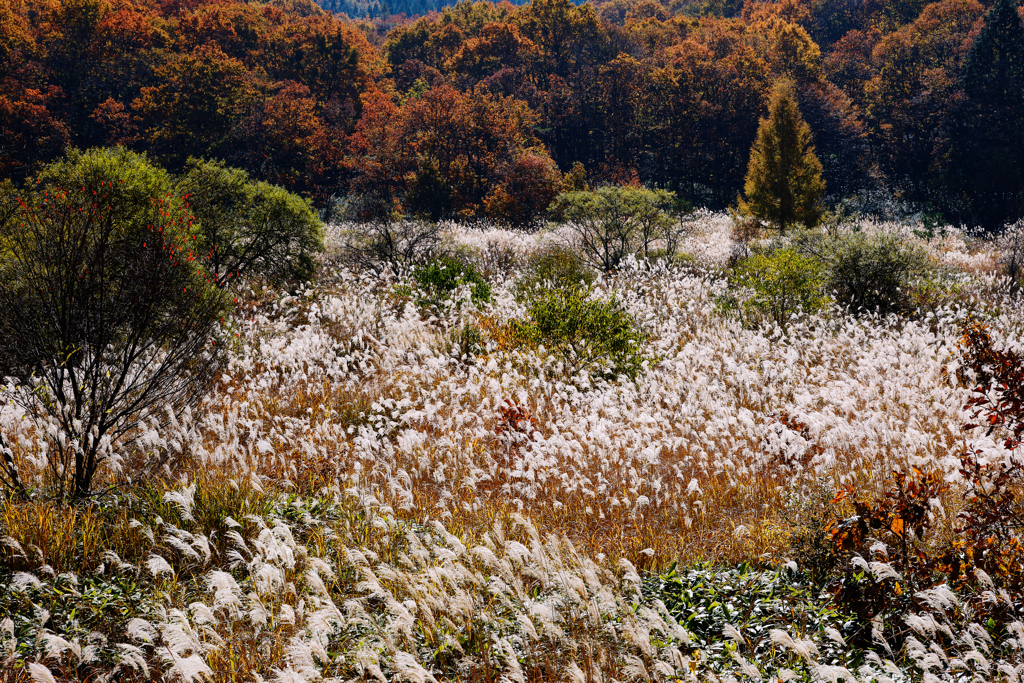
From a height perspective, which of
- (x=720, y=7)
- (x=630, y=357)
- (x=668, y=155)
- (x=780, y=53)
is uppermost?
(x=720, y=7)

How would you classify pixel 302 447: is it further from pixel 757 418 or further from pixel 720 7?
pixel 720 7

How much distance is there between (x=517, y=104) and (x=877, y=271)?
30358 millimetres

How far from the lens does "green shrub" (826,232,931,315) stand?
11.0 m

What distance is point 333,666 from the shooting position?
109 inches

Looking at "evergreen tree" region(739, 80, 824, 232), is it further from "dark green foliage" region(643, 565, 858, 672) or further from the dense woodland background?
"dark green foliage" region(643, 565, 858, 672)

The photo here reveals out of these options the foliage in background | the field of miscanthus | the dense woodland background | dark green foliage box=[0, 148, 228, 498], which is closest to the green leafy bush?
the foliage in background

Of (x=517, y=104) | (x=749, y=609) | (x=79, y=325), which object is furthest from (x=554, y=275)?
(x=517, y=104)

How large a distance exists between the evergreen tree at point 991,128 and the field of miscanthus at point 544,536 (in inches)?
1258

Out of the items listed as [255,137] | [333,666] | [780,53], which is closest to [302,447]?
[333,666]

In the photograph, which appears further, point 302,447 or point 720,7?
point 720,7

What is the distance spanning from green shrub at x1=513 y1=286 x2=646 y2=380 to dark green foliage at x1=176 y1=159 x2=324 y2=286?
754 centimetres

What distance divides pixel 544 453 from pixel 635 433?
841mm

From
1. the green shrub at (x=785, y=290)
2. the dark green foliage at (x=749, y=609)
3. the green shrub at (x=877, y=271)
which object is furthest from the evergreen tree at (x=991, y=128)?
the dark green foliage at (x=749, y=609)

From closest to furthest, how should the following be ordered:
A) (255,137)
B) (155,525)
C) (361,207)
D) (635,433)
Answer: (155,525) < (635,433) < (361,207) < (255,137)
